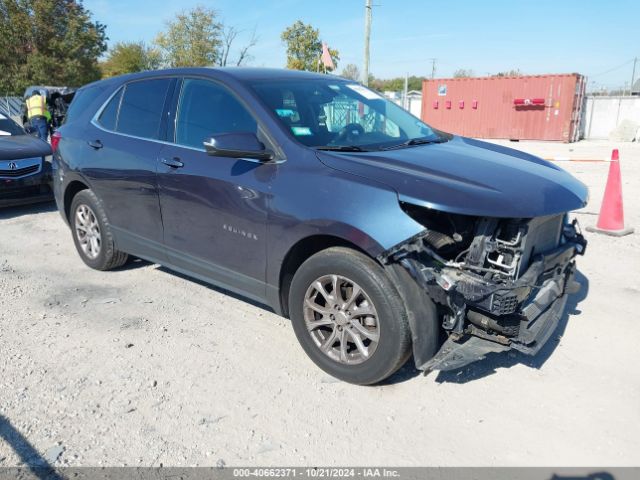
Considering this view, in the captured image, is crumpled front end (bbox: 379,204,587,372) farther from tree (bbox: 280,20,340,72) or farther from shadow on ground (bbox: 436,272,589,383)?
tree (bbox: 280,20,340,72)

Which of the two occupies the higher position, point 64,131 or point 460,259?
point 64,131

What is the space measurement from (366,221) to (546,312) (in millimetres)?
1272

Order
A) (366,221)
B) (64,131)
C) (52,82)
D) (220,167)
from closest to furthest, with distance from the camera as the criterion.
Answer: (366,221)
(220,167)
(64,131)
(52,82)

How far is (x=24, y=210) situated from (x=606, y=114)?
89.0ft

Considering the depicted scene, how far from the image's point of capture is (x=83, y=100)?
17.0ft

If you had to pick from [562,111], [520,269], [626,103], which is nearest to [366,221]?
[520,269]

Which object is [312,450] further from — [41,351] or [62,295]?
[62,295]

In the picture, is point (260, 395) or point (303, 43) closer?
point (260, 395)

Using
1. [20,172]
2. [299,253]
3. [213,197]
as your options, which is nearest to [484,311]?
[299,253]

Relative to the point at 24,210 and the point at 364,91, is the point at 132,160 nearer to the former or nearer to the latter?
the point at 364,91

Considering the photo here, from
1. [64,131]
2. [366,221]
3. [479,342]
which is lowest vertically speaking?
[479,342]

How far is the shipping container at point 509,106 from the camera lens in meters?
24.4

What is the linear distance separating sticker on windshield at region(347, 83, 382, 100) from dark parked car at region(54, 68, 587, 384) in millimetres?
22

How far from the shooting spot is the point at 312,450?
267 cm
